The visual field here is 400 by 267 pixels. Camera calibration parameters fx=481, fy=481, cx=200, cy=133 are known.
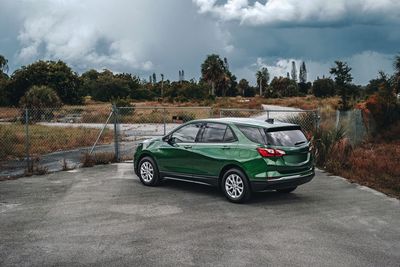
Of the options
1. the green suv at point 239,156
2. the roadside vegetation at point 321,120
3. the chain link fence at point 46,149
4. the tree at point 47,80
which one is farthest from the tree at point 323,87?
the green suv at point 239,156

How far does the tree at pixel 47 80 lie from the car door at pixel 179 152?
53.0 meters

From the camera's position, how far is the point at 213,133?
969 centimetres

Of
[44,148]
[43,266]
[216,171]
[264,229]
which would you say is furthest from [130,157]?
[43,266]

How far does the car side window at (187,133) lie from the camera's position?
394 inches

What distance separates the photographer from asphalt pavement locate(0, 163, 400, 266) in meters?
6.02

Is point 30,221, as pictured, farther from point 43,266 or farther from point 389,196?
point 389,196

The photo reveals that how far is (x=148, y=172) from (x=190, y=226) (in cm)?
356

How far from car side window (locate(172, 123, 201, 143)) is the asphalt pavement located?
3.64 feet

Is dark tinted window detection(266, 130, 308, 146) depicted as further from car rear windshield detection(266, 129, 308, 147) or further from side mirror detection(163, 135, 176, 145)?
side mirror detection(163, 135, 176, 145)

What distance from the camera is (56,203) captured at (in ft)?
30.1

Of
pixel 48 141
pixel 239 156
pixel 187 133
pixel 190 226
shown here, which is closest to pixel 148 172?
pixel 187 133

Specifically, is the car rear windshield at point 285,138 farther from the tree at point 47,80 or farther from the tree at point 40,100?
the tree at point 47,80

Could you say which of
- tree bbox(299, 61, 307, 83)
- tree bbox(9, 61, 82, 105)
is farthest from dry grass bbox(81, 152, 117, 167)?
tree bbox(299, 61, 307, 83)

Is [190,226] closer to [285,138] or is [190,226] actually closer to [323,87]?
[285,138]
